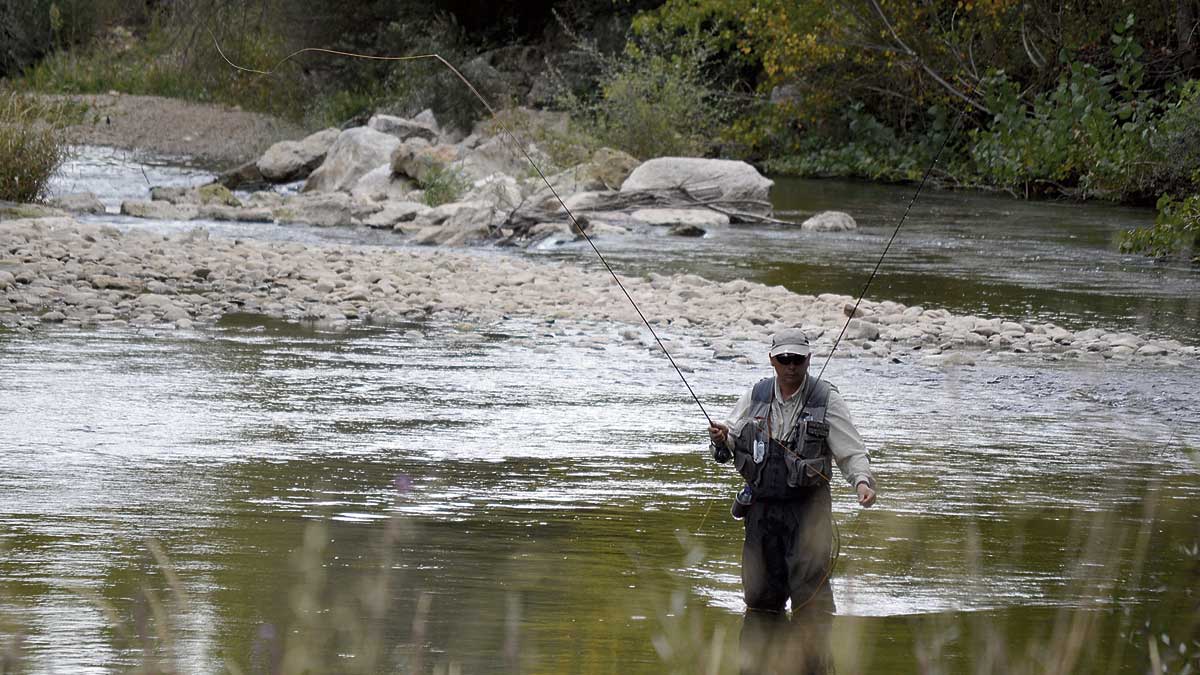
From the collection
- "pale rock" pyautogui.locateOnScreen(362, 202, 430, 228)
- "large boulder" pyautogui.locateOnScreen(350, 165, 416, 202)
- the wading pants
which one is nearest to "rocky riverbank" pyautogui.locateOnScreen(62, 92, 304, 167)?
"large boulder" pyautogui.locateOnScreen(350, 165, 416, 202)

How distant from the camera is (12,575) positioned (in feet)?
17.9

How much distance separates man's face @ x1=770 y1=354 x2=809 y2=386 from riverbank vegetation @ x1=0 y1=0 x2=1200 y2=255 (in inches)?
282

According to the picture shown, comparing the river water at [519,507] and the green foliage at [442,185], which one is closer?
the river water at [519,507]

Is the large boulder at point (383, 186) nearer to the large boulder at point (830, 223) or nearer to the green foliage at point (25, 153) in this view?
the green foliage at point (25, 153)

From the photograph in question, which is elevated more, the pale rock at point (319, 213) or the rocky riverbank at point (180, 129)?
the pale rock at point (319, 213)

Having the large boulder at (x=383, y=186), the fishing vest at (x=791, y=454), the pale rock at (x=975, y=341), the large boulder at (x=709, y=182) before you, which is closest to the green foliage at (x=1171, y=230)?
the pale rock at (x=975, y=341)

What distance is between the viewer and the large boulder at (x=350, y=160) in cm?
2548

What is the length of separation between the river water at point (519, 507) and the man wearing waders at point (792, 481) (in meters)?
0.20

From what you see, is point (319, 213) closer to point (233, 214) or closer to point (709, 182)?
point (233, 214)

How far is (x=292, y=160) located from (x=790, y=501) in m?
23.9

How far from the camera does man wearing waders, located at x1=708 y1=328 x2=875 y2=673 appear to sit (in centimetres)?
477

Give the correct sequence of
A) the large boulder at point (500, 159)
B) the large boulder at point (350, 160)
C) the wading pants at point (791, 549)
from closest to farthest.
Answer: the wading pants at point (791, 549)
the large boulder at point (500, 159)
the large boulder at point (350, 160)

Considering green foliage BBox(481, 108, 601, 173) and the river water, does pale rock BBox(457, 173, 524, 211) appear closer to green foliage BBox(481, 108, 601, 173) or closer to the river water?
green foliage BBox(481, 108, 601, 173)

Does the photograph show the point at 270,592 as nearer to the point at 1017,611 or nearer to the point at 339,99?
the point at 1017,611
